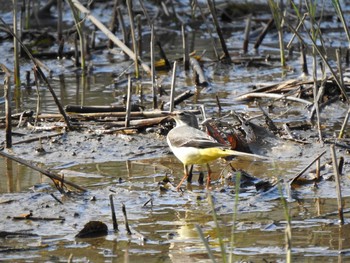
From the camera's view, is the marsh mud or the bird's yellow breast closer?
the marsh mud

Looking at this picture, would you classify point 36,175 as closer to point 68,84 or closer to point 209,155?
point 209,155

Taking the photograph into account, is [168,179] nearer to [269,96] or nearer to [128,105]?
[128,105]

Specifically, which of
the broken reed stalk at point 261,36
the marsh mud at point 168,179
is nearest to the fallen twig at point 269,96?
the marsh mud at point 168,179

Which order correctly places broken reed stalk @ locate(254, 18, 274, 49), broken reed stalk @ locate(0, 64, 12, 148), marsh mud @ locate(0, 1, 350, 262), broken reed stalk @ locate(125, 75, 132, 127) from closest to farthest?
marsh mud @ locate(0, 1, 350, 262)
broken reed stalk @ locate(0, 64, 12, 148)
broken reed stalk @ locate(125, 75, 132, 127)
broken reed stalk @ locate(254, 18, 274, 49)

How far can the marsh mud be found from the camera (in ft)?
18.4

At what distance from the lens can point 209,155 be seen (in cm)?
712

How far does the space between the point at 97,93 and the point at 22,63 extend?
2116mm

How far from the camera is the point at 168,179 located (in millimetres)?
7355

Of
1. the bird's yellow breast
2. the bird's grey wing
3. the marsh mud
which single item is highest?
the bird's grey wing

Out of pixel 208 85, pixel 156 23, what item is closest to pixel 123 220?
pixel 208 85

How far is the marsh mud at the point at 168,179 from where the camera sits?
5.61m

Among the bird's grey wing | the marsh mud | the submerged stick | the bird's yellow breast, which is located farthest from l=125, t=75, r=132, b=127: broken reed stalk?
the submerged stick

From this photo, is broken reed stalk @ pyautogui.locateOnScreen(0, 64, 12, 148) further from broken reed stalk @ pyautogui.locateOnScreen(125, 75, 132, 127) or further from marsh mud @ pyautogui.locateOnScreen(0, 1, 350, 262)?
broken reed stalk @ pyautogui.locateOnScreen(125, 75, 132, 127)

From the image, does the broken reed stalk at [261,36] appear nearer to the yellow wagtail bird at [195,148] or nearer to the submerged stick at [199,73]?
the submerged stick at [199,73]
